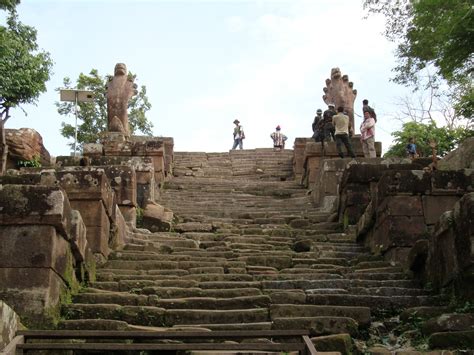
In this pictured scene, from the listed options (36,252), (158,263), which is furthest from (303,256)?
(36,252)

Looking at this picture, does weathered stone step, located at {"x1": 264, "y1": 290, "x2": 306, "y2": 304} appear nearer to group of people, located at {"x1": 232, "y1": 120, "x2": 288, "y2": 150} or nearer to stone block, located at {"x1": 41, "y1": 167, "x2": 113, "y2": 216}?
stone block, located at {"x1": 41, "y1": 167, "x2": 113, "y2": 216}

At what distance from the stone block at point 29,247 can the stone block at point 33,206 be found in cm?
7

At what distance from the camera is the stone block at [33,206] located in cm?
634

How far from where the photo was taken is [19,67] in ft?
71.3

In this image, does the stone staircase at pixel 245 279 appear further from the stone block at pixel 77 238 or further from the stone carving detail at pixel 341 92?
the stone carving detail at pixel 341 92

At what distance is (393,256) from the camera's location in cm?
848

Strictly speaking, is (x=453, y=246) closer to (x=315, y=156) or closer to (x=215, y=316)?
(x=215, y=316)

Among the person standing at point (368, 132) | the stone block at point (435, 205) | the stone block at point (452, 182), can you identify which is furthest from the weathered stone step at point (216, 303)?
the person standing at point (368, 132)

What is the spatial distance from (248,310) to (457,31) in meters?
8.16

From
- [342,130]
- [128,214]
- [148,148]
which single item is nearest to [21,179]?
[128,214]

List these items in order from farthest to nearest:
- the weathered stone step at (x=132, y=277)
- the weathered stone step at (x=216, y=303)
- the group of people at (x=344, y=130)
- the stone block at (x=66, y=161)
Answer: the group of people at (x=344, y=130) → the stone block at (x=66, y=161) → the weathered stone step at (x=132, y=277) → the weathered stone step at (x=216, y=303)

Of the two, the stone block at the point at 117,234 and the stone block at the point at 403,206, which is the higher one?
the stone block at the point at 403,206

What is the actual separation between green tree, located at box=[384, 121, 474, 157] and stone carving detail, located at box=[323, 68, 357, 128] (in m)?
2.06

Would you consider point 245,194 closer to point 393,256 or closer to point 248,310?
point 393,256
